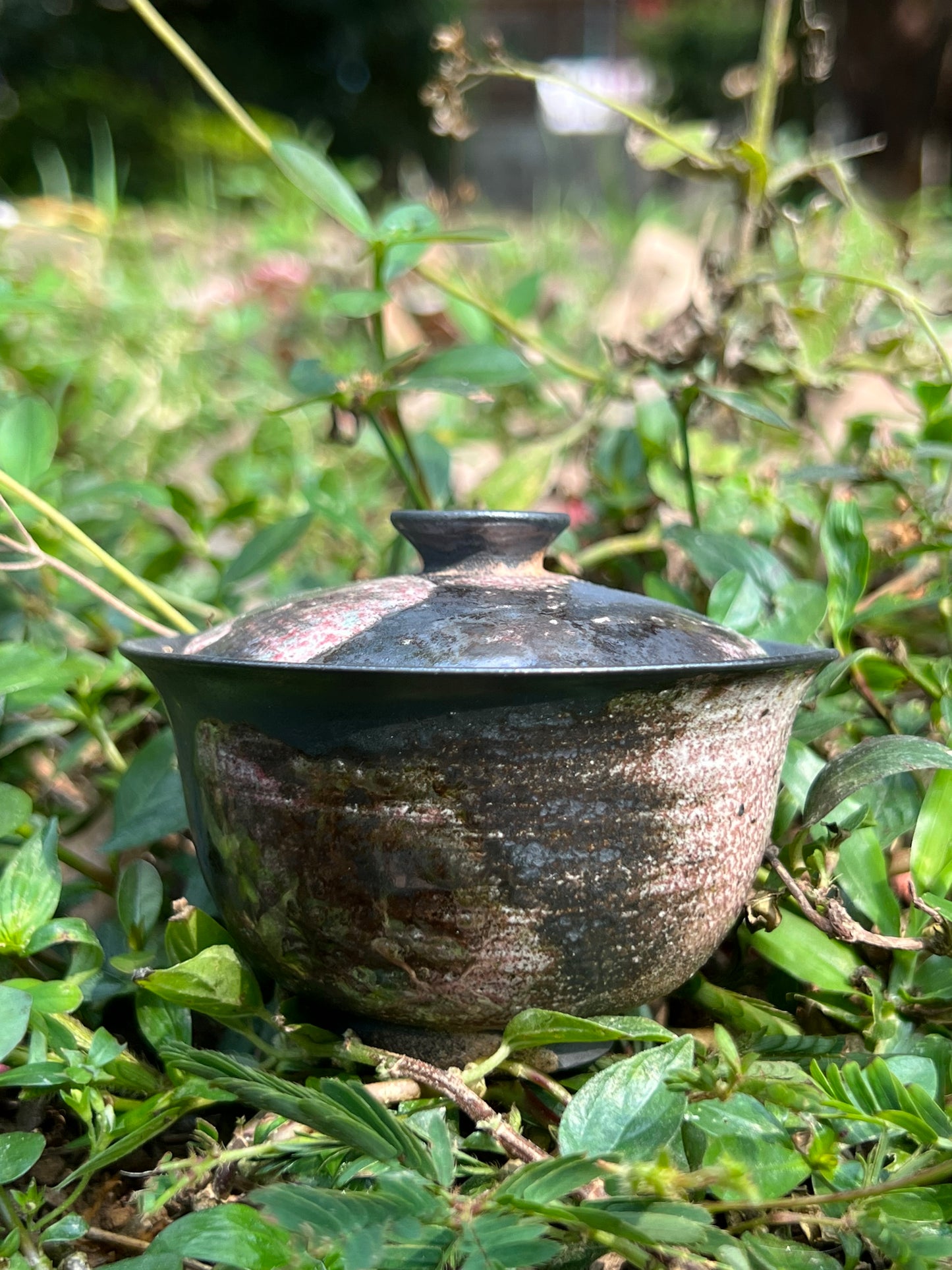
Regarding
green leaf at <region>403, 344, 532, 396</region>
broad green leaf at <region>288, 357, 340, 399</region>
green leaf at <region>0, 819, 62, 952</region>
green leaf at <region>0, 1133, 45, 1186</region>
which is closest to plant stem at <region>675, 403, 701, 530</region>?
green leaf at <region>403, 344, 532, 396</region>

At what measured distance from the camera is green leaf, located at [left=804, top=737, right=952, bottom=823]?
1.01m

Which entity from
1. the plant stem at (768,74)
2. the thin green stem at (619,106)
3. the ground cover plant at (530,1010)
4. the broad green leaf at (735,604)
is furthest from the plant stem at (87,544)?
the plant stem at (768,74)

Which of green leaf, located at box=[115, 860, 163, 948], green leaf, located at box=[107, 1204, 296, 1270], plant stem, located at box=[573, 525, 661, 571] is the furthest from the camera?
plant stem, located at box=[573, 525, 661, 571]

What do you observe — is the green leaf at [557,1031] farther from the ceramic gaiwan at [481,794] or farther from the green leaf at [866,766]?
the green leaf at [866,766]

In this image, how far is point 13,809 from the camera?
1138mm

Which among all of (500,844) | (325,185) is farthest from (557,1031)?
(325,185)

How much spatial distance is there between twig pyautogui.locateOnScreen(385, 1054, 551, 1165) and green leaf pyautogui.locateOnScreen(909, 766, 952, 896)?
46 centimetres

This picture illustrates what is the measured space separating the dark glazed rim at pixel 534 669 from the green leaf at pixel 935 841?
0.86 ft

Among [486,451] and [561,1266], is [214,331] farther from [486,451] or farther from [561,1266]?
[561,1266]

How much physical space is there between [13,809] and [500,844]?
1.85 ft

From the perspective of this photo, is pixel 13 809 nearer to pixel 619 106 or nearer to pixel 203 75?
pixel 203 75

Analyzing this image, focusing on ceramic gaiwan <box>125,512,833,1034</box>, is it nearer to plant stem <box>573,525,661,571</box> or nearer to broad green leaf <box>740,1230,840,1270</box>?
broad green leaf <box>740,1230,840,1270</box>

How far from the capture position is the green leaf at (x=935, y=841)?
106 centimetres

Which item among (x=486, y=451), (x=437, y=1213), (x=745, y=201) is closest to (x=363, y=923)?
(x=437, y=1213)
